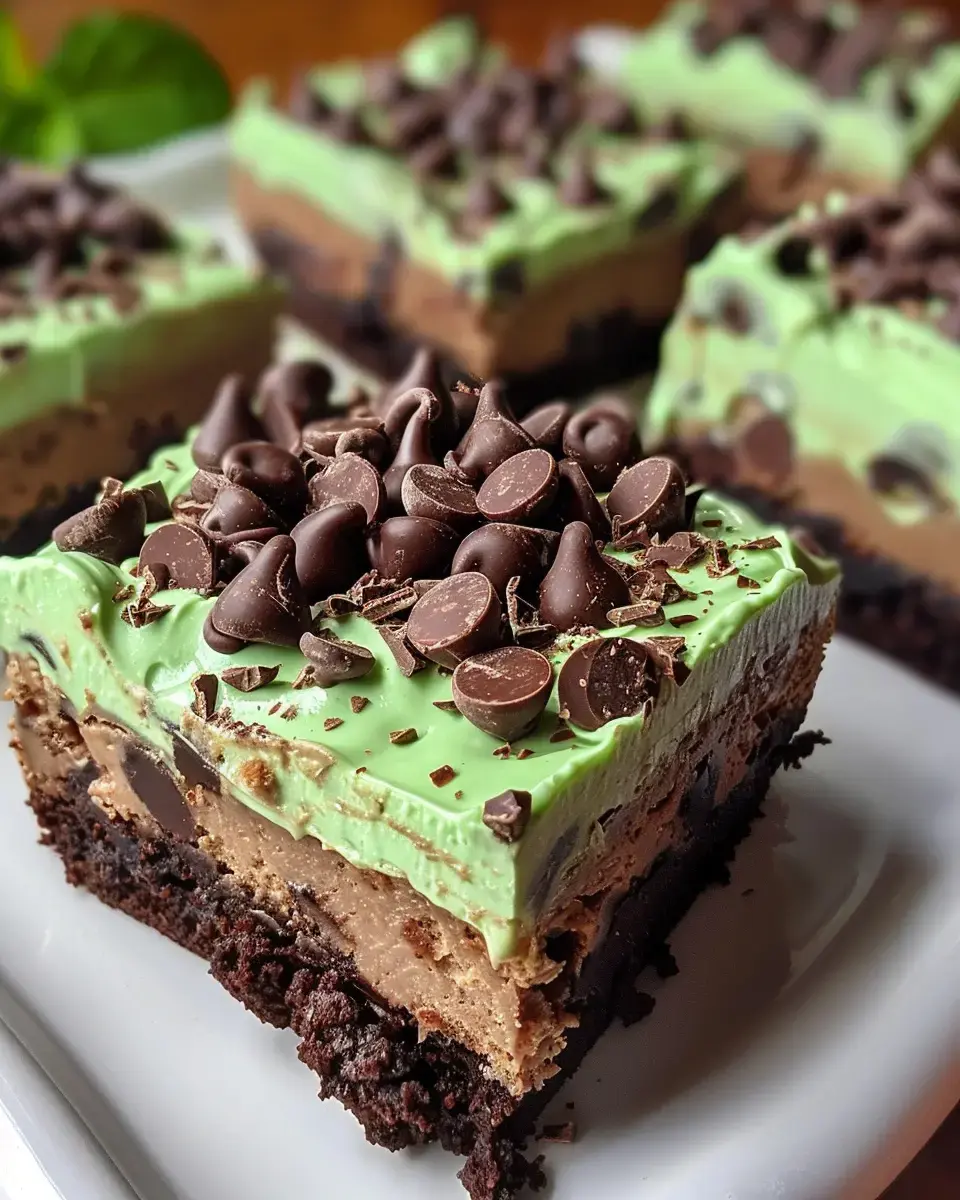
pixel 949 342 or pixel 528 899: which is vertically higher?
pixel 949 342

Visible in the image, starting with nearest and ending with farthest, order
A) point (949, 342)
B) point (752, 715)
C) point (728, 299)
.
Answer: point (752, 715) → point (949, 342) → point (728, 299)

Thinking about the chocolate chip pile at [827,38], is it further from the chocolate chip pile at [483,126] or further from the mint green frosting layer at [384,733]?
the mint green frosting layer at [384,733]

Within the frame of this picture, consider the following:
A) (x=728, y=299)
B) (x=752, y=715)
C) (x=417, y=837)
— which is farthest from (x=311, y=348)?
Result: (x=417, y=837)

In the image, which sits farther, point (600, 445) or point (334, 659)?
point (600, 445)

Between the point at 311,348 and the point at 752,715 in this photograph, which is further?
the point at 311,348

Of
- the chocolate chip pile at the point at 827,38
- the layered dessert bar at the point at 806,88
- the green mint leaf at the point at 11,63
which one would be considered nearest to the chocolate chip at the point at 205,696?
the layered dessert bar at the point at 806,88

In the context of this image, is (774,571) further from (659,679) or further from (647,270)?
(647,270)

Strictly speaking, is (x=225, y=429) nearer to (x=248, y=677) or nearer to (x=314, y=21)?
(x=248, y=677)

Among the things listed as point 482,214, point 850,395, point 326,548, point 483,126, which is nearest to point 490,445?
point 326,548
